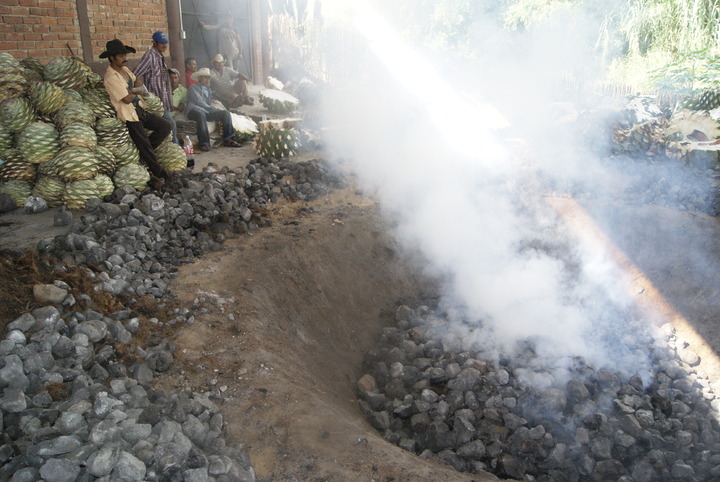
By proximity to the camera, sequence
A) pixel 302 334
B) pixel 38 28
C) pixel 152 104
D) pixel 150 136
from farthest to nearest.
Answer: pixel 38 28 < pixel 152 104 < pixel 150 136 < pixel 302 334

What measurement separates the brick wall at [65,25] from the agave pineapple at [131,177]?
242 cm

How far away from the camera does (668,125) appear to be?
8562 mm

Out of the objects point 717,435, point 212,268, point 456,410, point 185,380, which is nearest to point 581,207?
point 717,435

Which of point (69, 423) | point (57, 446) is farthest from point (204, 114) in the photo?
point (57, 446)

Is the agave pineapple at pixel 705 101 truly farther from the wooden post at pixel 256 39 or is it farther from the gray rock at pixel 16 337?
the gray rock at pixel 16 337

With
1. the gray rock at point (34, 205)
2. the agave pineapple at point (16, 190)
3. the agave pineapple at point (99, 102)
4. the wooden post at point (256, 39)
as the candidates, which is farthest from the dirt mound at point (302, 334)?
the wooden post at point (256, 39)

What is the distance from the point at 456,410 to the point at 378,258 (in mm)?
2009

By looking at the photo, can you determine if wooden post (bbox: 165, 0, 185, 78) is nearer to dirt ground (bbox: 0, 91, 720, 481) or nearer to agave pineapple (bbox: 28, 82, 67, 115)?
dirt ground (bbox: 0, 91, 720, 481)

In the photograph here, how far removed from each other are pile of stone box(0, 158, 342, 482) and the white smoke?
2415 millimetres

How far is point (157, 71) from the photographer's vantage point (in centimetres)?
643

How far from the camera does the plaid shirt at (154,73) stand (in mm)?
6309

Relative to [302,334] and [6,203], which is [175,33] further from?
[302,334]

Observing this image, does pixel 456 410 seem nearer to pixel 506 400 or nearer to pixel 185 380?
pixel 506 400

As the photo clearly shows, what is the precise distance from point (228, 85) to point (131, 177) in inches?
212
